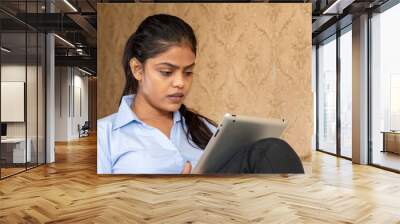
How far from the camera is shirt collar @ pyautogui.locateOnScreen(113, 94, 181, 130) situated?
6023mm

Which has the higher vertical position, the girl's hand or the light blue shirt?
the light blue shirt

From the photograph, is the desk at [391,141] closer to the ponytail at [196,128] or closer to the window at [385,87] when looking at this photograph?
the window at [385,87]

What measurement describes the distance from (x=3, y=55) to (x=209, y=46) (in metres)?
3.20

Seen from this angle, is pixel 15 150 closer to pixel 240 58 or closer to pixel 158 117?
pixel 158 117

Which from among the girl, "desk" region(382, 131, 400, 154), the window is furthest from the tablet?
the window

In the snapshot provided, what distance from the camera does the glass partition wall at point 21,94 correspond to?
22.1ft

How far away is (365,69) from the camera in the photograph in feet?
27.5

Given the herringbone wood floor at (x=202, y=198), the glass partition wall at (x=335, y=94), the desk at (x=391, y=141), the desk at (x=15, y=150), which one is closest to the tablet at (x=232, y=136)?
the herringbone wood floor at (x=202, y=198)

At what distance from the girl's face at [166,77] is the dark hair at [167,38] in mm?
124

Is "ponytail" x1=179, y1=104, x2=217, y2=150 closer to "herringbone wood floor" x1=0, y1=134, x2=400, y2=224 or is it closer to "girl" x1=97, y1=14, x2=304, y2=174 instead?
"girl" x1=97, y1=14, x2=304, y2=174

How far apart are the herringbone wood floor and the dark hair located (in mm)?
730

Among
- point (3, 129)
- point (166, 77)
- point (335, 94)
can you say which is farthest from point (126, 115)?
point (335, 94)

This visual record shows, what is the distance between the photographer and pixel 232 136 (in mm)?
5160

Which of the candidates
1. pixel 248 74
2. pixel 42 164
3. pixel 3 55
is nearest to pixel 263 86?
pixel 248 74
